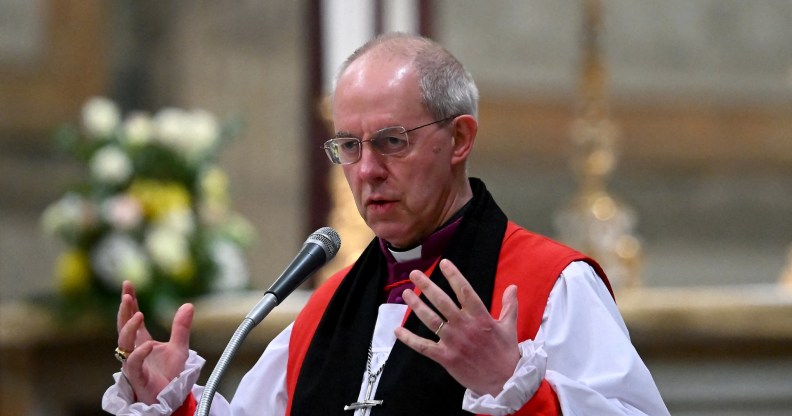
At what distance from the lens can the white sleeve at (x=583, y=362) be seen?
2637 millimetres

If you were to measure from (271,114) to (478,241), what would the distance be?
4963 millimetres

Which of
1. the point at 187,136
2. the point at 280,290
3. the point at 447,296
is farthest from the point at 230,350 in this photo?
the point at 187,136

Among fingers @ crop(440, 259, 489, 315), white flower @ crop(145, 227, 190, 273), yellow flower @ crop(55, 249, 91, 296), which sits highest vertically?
fingers @ crop(440, 259, 489, 315)

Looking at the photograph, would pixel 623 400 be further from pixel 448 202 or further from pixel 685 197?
pixel 685 197

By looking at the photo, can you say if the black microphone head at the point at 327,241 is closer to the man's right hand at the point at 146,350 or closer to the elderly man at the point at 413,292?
the elderly man at the point at 413,292

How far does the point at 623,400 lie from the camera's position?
2766mm

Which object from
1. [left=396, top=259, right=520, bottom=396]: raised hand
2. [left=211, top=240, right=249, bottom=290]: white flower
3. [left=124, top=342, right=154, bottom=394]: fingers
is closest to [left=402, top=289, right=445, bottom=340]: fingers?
[left=396, top=259, right=520, bottom=396]: raised hand

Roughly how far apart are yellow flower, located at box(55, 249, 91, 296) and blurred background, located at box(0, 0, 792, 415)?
21cm

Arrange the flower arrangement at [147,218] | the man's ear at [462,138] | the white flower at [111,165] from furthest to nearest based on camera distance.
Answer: the white flower at [111,165]
the flower arrangement at [147,218]
the man's ear at [462,138]

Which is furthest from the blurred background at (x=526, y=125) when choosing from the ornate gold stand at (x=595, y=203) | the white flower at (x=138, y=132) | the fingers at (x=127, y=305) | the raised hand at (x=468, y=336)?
the raised hand at (x=468, y=336)

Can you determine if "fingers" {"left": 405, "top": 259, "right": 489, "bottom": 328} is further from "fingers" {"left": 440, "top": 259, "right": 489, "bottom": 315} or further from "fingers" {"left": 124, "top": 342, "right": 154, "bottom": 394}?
"fingers" {"left": 124, "top": 342, "right": 154, "bottom": 394}

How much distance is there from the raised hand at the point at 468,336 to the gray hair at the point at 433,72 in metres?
0.63

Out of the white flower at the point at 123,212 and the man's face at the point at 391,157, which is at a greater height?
the man's face at the point at 391,157

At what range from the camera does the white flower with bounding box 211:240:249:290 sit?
6195mm
